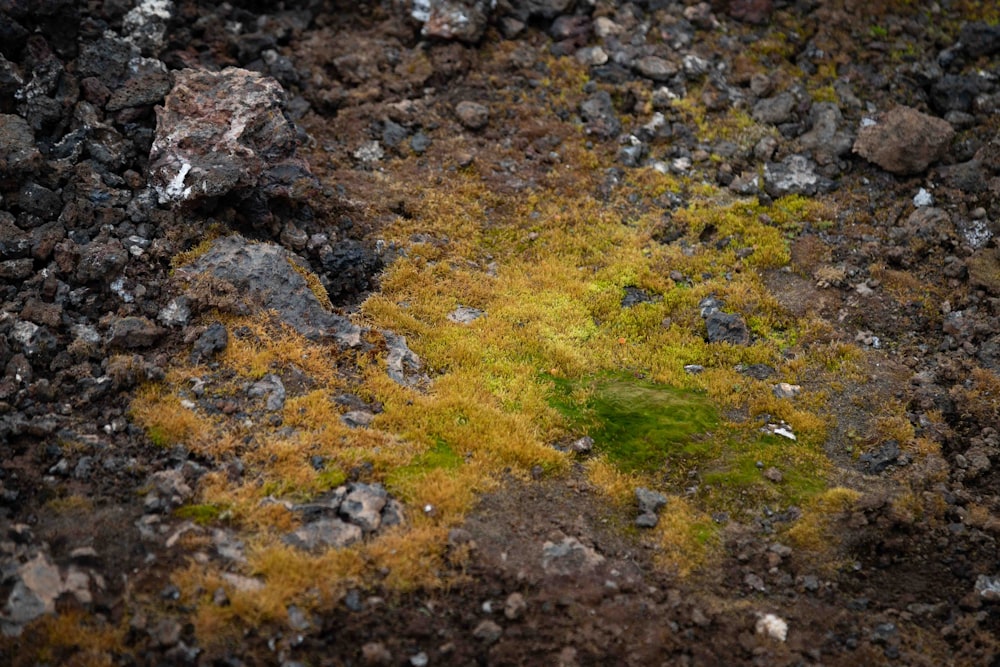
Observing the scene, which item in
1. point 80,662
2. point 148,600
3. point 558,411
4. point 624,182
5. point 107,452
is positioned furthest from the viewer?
point 624,182

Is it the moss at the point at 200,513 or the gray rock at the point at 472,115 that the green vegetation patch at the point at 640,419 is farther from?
the gray rock at the point at 472,115

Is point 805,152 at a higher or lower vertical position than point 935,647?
higher

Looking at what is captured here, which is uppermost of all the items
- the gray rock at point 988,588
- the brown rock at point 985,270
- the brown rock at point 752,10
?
the brown rock at point 752,10

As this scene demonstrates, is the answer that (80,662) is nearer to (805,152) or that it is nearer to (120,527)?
(120,527)

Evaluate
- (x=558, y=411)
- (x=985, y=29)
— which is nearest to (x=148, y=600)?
(x=558, y=411)

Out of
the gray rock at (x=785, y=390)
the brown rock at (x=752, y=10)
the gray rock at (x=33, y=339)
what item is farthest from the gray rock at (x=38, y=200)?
the brown rock at (x=752, y=10)

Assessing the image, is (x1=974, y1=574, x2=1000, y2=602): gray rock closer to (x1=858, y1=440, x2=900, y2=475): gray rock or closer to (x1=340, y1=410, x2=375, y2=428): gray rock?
(x1=858, y1=440, x2=900, y2=475): gray rock

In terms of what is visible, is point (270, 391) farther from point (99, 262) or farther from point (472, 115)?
point (472, 115)
